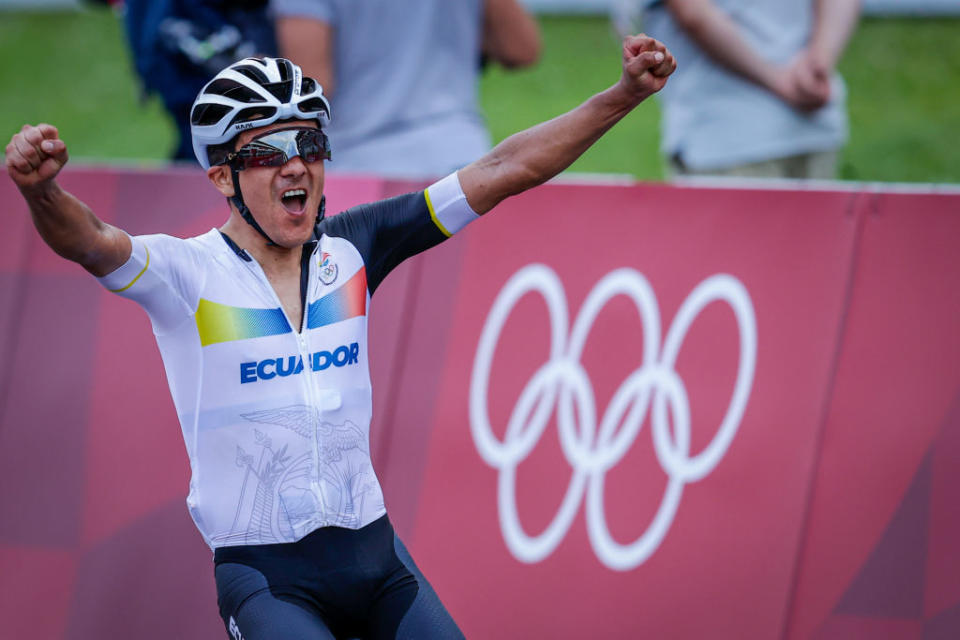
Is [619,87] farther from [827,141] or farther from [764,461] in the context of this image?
[827,141]

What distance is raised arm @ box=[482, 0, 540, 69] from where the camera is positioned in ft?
22.3

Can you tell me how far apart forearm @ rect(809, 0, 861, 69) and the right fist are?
13.8 ft

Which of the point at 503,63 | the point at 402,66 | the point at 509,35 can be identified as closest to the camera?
the point at 402,66

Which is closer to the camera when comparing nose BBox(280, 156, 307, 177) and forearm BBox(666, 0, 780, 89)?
nose BBox(280, 156, 307, 177)

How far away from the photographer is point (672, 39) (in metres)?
6.75

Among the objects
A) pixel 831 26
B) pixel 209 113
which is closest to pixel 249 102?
pixel 209 113

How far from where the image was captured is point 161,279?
155 inches

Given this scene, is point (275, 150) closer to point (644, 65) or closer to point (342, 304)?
point (342, 304)

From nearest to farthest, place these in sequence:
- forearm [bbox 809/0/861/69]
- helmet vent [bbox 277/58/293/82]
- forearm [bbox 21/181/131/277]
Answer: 1. forearm [bbox 21/181/131/277]
2. helmet vent [bbox 277/58/293/82]
3. forearm [bbox 809/0/861/69]

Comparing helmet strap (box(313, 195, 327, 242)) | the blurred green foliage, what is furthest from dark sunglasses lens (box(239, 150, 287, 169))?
the blurred green foliage

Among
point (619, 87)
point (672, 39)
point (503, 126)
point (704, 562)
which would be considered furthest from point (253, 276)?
point (503, 126)

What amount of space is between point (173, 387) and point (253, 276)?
44cm

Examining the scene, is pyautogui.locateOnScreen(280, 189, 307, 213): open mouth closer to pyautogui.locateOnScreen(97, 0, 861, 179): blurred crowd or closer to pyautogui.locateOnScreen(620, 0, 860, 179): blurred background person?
pyautogui.locateOnScreen(97, 0, 861, 179): blurred crowd

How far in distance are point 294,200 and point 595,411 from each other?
7.09 ft
